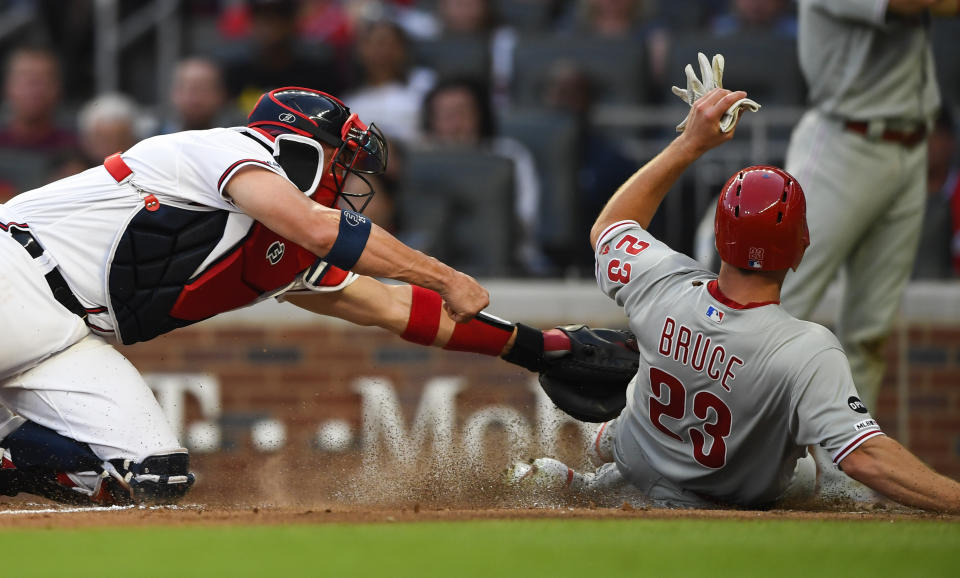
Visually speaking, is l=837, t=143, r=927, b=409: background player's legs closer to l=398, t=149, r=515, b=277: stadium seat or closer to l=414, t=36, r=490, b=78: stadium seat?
l=398, t=149, r=515, b=277: stadium seat

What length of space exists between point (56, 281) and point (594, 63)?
4.97 m

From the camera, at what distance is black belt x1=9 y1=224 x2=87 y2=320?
4.36 meters

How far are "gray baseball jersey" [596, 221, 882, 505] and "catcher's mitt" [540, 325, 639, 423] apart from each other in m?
0.30

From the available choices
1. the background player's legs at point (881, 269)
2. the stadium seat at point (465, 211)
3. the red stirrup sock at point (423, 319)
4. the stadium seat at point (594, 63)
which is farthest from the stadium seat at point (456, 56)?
the red stirrup sock at point (423, 319)

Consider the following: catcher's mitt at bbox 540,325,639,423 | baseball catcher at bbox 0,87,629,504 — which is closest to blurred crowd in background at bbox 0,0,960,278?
catcher's mitt at bbox 540,325,639,423

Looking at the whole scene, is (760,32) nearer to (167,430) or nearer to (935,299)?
(935,299)

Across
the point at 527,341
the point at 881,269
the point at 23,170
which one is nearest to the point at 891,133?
the point at 881,269

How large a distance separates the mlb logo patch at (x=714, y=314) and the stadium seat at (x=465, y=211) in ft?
11.5

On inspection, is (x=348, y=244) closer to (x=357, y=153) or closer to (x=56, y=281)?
(x=357, y=153)

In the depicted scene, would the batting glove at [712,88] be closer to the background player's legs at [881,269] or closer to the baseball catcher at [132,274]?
the baseball catcher at [132,274]

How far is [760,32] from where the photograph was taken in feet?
27.9

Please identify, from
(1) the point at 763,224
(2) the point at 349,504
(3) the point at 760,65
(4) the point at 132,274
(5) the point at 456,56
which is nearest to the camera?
(1) the point at 763,224

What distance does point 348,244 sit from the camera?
13.4ft

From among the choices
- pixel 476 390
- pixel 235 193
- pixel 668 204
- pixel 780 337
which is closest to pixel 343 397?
pixel 476 390
